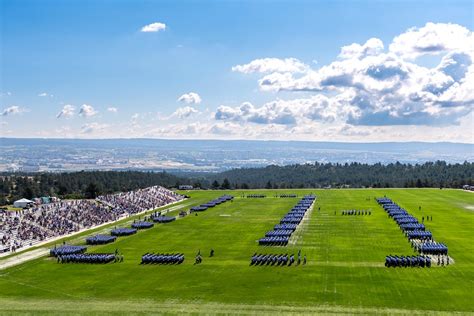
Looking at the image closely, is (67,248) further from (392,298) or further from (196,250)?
(392,298)

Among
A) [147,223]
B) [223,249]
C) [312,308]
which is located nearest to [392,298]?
[312,308]

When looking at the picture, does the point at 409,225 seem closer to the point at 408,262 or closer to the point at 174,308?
the point at 408,262

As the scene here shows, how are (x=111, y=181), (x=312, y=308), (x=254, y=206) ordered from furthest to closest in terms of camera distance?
(x=111, y=181), (x=254, y=206), (x=312, y=308)

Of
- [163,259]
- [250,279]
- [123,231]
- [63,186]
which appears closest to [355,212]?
[123,231]

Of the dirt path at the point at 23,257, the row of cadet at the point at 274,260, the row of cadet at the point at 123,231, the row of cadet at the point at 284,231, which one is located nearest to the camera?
the row of cadet at the point at 274,260

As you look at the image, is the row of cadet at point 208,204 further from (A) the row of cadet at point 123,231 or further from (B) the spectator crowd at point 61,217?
(A) the row of cadet at point 123,231

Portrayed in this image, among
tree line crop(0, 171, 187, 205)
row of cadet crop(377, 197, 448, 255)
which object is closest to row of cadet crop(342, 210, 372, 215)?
row of cadet crop(377, 197, 448, 255)

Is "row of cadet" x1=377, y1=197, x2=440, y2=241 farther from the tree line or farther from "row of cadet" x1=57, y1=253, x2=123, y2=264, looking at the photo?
the tree line

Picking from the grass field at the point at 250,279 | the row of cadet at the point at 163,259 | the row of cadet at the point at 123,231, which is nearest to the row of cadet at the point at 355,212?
the grass field at the point at 250,279
